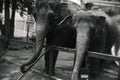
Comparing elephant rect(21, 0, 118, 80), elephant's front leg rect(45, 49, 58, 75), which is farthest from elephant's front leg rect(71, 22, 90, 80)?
elephant's front leg rect(45, 49, 58, 75)

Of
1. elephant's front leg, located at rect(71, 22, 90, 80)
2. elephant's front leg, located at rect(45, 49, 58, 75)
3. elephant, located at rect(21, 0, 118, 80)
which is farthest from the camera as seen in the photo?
elephant's front leg, located at rect(45, 49, 58, 75)

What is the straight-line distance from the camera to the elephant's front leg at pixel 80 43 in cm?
554

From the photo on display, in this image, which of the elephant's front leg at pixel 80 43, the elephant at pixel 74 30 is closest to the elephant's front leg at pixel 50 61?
the elephant at pixel 74 30

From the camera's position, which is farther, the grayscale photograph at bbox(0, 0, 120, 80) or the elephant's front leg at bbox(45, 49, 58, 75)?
the elephant's front leg at bbox(45, 49, 58, 75)

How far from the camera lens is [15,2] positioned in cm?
1555

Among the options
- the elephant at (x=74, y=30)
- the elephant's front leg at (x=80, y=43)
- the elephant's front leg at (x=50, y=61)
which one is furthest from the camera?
the elephant's front leg at (x=50, y=61)

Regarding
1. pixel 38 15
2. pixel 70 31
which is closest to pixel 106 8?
pixel 70 31

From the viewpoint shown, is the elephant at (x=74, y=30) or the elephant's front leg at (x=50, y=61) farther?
the elephant's front leg at (x=50, y=61)

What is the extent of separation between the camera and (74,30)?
670 cm

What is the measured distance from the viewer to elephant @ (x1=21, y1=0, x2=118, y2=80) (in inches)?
231

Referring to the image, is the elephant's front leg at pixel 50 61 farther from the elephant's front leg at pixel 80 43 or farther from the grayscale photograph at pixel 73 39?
the elephant's front leg at pixel 80 43

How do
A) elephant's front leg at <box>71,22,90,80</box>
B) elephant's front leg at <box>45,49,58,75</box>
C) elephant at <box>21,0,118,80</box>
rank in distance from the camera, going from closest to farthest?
elephant's front leg at <box>71,22,90,80</box> → elephant at <box>21,0,118,80</box> → elephant's front leg at <box>45,49,58,75</box>

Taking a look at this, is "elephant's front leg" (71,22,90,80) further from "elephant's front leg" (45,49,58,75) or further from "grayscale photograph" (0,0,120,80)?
"elephant's front leg" (45,49,58,75)

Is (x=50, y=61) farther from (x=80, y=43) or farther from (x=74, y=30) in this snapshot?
(x=80, y=43)
